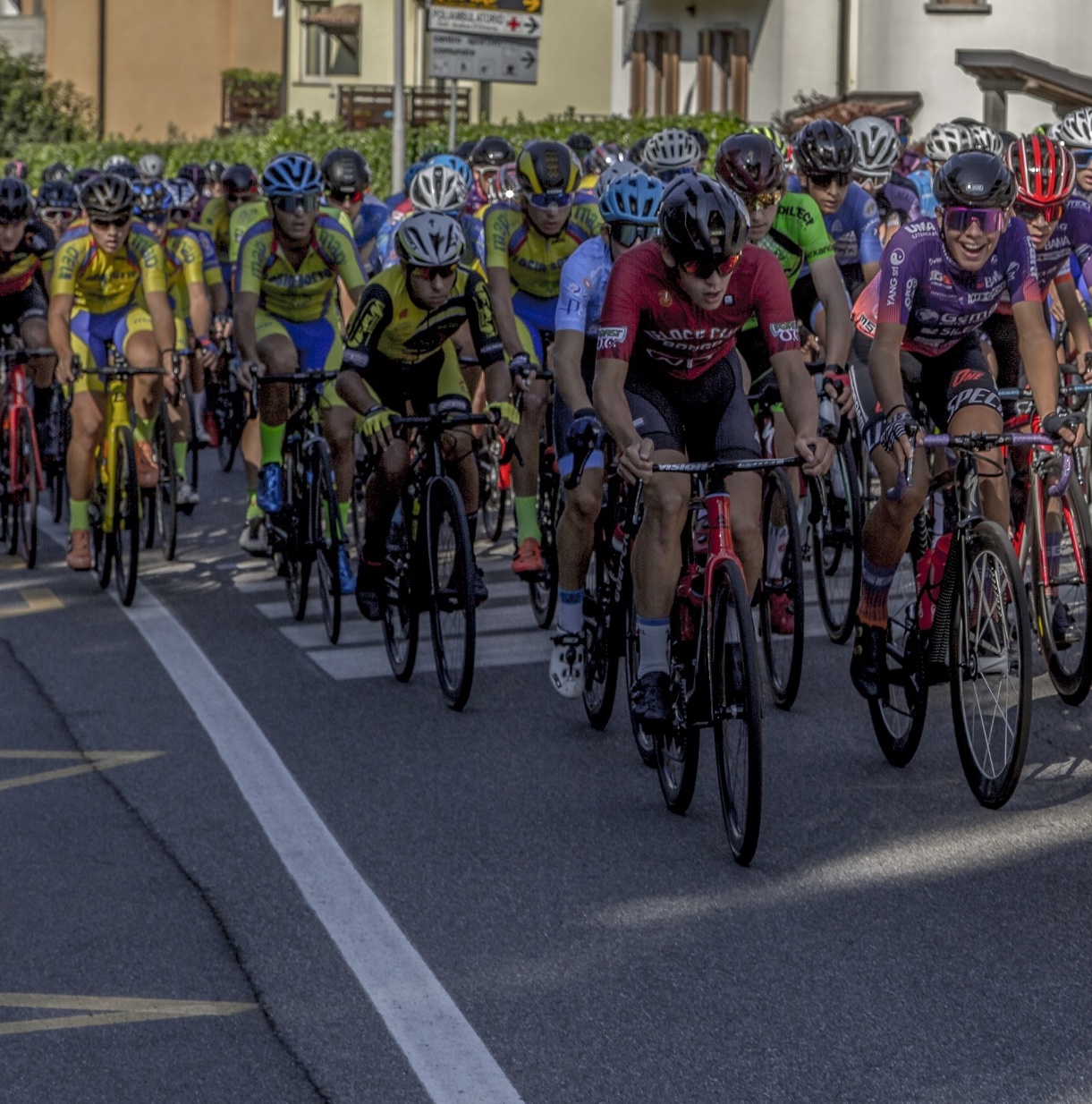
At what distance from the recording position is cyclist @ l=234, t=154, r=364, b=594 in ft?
34.6

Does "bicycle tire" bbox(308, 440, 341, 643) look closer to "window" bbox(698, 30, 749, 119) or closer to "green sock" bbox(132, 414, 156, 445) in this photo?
"green sock" bbox(132, 414, 156, 445)

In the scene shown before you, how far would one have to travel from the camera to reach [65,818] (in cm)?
668

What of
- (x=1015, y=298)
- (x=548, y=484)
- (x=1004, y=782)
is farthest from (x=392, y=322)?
(x=1004, y=782)

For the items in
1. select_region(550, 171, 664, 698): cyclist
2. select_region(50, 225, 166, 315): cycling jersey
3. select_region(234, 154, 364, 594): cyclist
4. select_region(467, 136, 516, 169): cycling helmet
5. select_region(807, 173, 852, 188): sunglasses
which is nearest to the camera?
select_region(550, 171, 664, 698): cyclist

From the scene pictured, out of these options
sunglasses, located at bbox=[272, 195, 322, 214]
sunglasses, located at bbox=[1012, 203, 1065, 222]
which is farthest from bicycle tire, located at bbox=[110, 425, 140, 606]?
sunglasses, located at bbox=[1012, 203, 1065, 222]

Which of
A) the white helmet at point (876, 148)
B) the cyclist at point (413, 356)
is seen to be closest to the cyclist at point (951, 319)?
the cyclist at point (413, 356)

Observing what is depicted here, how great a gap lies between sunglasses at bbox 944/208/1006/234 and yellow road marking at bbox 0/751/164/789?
3361 millimetres

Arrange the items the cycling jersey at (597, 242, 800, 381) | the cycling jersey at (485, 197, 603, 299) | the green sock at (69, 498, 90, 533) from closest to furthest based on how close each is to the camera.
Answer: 1. the cycling jersey at (597, 242, 800, 381)
2. the cycling jersey at (485, 197, 603, 299)
3. the green sock at (69, 498, 90, 533)

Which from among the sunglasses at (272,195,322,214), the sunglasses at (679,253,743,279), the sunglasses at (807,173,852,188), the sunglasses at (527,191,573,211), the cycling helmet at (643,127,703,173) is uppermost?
the cycling helmet at (643,127,703,173)

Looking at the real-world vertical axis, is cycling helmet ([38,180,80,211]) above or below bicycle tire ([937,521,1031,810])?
above

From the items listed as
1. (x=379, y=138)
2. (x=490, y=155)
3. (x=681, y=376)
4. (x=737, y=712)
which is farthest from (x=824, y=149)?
(x=379, y=138)

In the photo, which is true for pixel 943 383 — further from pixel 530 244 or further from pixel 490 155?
pixel 490 155

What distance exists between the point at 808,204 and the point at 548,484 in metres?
1.80

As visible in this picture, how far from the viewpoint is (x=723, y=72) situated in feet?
128
